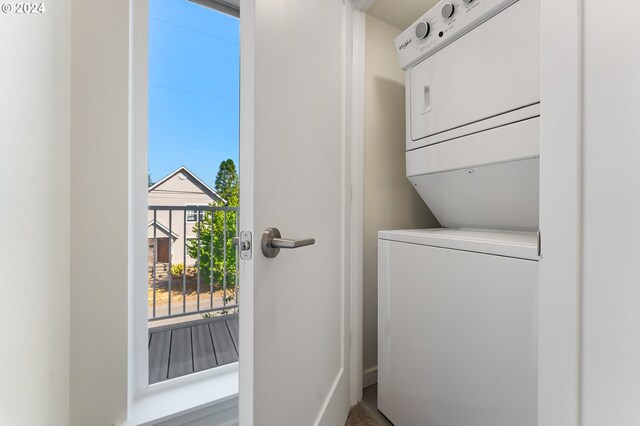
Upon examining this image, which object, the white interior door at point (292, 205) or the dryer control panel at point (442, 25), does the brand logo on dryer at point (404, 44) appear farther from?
the white interior door at point (292, 205)

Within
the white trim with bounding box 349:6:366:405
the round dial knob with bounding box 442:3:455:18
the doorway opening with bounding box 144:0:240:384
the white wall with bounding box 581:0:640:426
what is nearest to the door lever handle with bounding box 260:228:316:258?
the doorway opening with bounding box 144:0:240:384

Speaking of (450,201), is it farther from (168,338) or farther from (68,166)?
(168,338)

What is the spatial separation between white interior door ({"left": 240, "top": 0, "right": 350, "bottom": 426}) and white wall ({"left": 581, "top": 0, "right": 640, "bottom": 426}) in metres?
0.65

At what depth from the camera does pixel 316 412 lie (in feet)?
2.99

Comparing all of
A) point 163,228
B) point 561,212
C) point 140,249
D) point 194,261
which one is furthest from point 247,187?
point 194,261

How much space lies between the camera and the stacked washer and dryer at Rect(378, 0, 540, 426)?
77cm

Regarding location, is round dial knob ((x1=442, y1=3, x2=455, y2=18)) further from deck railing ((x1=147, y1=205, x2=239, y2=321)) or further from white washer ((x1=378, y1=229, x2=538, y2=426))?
deck railing ((x1=147, y1=205, x2=239, y2=321))

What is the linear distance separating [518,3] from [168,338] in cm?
227

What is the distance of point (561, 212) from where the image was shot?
0.53 meters

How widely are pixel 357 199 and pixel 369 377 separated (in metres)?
1.06

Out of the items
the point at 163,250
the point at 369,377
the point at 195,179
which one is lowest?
the point at 369,377

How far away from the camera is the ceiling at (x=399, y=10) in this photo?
1.44 meters

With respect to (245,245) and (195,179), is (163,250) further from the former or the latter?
(245,245)

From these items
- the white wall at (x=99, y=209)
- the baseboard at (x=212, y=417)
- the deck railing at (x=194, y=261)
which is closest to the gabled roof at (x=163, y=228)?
the deck railing at (x=194, y=261)
